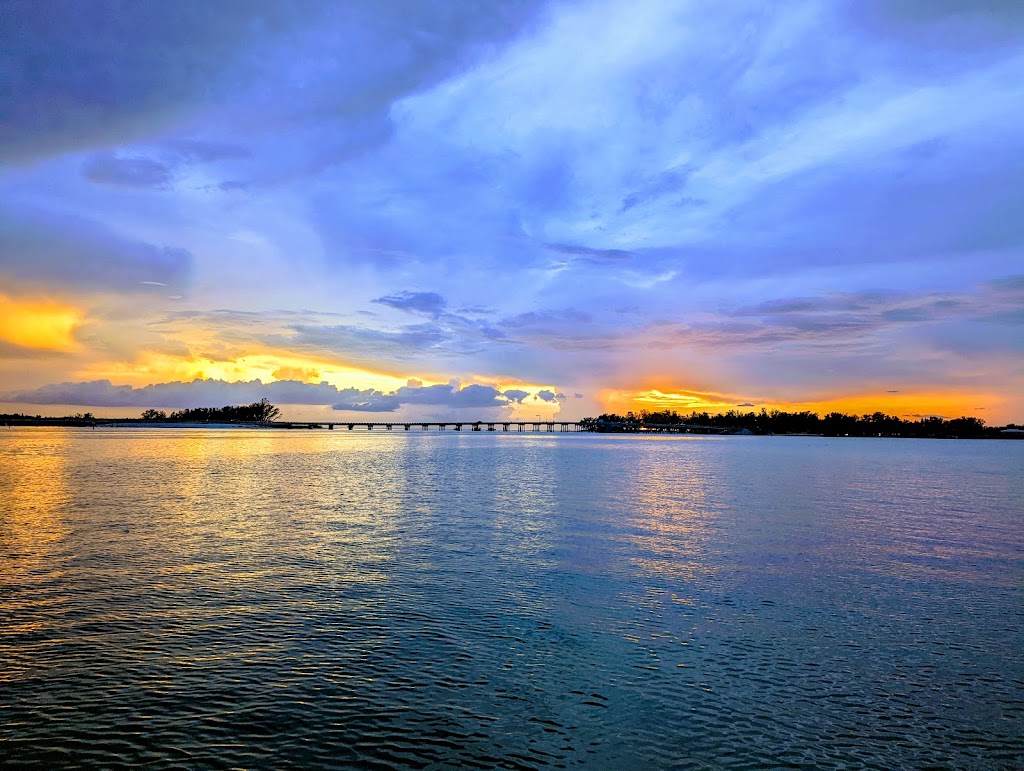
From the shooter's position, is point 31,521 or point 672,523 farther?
point 672,523

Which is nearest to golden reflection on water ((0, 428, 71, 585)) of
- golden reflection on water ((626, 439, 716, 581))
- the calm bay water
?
the calm bay water

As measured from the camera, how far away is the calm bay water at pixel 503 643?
12.9 m

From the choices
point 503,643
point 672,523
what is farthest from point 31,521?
point 672,523

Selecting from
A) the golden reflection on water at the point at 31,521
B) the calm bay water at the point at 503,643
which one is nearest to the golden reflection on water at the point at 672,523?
the calm bay water at the point at 503,643

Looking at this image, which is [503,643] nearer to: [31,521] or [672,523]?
[672,523]

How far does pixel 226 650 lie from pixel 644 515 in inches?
1373

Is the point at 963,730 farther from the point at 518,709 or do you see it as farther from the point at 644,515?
the point at 644,515

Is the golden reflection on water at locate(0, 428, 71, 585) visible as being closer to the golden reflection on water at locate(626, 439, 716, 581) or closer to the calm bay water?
the calm bay water

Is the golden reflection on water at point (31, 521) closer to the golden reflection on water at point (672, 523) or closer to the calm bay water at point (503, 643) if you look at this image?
the calm bay water at point (503, 643)

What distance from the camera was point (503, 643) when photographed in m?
18.7

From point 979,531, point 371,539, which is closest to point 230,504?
point 371,539

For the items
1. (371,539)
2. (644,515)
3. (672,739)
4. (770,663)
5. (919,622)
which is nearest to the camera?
(672,739)

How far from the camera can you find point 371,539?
35469mm

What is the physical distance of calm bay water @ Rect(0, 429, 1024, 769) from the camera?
12.9m
